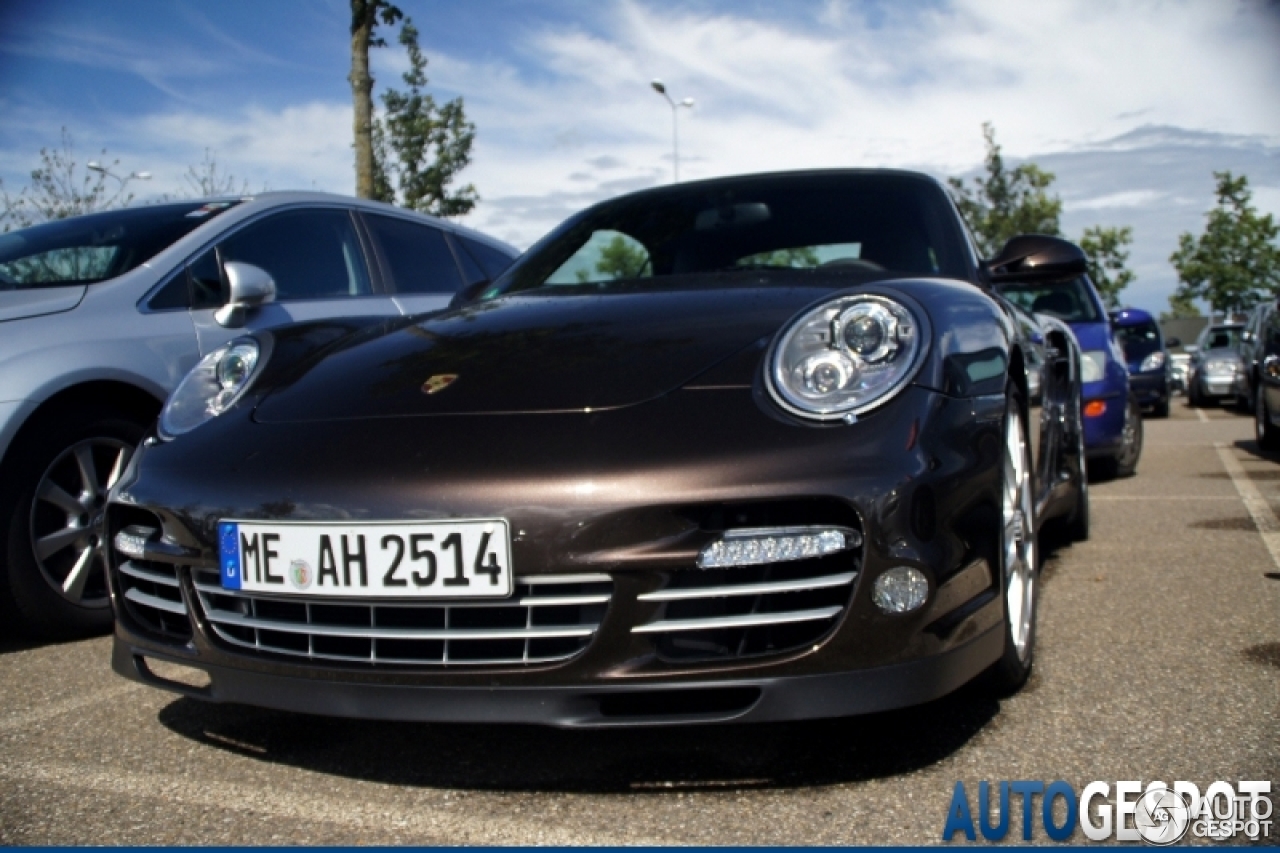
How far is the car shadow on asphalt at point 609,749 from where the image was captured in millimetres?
2197

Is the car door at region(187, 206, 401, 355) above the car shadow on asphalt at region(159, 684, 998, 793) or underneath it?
above

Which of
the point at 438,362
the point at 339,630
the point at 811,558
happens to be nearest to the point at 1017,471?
the point at 811,558

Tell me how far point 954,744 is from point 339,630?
1160 mm

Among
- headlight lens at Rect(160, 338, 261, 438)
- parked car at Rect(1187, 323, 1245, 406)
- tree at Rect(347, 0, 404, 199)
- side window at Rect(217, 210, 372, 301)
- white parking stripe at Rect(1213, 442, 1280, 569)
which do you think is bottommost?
parked car at Rect(1187, 323, 1245, 406)

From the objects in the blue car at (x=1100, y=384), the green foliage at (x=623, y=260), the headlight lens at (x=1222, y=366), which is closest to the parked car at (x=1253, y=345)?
the headlight lens at (x=1222, y=366)

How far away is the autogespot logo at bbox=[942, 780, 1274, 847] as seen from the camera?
6.25ft

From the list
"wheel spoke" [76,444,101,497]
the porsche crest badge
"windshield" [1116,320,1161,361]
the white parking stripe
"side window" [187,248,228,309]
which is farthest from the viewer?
"windshield" [1116,320,1161,361]

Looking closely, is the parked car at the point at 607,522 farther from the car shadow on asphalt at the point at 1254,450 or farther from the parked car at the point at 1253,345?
the parked car at the point at 1253,345

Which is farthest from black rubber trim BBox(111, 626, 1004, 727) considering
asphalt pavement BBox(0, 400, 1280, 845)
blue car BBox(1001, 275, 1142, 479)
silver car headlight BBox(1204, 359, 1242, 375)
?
silver car headlight BBox(1204, 359, 1242, 375)

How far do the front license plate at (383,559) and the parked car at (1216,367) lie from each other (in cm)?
1878

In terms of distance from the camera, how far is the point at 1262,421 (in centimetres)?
908

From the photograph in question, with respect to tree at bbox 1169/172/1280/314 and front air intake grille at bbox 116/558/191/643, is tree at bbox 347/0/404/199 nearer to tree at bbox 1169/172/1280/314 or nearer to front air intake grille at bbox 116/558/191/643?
front air intake grille at bbox 116/558/191/643

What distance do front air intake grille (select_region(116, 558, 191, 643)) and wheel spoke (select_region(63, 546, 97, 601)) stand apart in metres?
1.15

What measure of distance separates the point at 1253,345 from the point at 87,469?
11.0 metres
